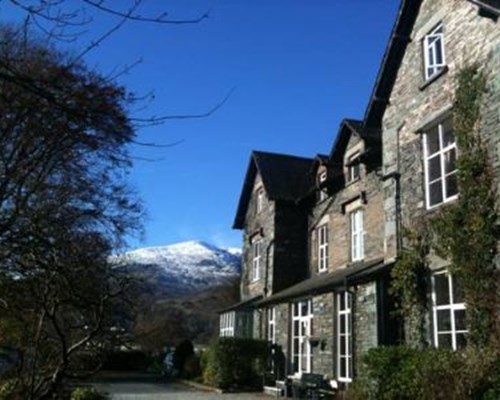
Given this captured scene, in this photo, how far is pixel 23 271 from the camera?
8148 millimetres

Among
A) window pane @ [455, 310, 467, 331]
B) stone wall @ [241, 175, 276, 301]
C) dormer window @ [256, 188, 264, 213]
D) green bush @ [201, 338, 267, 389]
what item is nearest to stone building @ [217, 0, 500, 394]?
window pane @ [455, 310, 467, 331]

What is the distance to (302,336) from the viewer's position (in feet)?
80.4

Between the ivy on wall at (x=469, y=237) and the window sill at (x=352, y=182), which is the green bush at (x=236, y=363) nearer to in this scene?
the window sill at (x=352, y=182)

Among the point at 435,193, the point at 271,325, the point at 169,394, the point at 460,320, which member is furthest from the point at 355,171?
the point at 169,394

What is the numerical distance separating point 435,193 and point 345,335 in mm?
6371

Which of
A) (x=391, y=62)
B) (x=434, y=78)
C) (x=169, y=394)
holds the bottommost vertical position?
(x=169, y=394)

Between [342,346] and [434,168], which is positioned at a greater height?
[434,168]

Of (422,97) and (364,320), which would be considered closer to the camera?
(422,97)

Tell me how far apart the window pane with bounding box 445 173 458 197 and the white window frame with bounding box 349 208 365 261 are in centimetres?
740

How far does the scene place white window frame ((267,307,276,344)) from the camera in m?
27.6

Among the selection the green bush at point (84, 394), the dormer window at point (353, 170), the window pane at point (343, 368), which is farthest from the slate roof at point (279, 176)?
the green bush at point (84, 394)

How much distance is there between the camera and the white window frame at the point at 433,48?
16.9m

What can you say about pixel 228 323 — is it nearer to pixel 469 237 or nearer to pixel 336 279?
pixel 336 279

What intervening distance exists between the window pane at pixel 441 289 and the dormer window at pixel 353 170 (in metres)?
8.29
